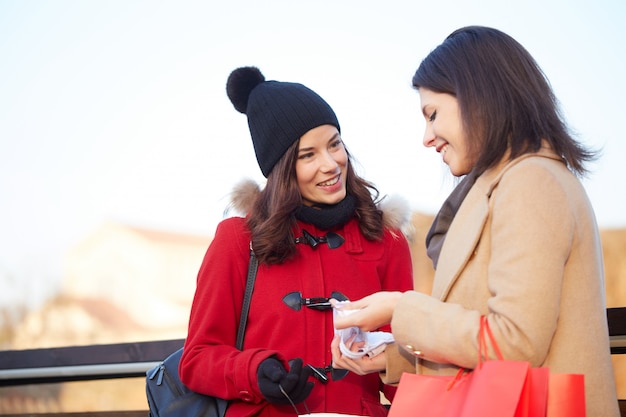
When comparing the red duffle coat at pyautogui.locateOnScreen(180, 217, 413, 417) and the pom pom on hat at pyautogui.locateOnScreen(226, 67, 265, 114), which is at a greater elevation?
the pom pom on hat at pyautogui.locateOnScreen(226, 67, 265, 114)

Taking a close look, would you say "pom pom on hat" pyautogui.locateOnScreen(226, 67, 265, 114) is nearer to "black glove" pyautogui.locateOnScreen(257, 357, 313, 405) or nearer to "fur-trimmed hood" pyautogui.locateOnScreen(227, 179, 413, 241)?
"fur-trimmed hood" pyautogui.locateOnScreen(227, 179, 413, 241)

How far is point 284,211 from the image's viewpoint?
2754 mm

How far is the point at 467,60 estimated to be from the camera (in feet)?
6.35

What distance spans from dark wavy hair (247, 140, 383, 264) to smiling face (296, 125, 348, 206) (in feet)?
0.10

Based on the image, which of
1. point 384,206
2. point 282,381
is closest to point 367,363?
point 282,381

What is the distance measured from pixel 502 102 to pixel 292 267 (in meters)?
1.10

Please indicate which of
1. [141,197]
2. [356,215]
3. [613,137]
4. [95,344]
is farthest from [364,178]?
[95,344]

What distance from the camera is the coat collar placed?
1.80 m

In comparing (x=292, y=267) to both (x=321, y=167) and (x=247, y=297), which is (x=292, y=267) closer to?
(x=247, y=297)

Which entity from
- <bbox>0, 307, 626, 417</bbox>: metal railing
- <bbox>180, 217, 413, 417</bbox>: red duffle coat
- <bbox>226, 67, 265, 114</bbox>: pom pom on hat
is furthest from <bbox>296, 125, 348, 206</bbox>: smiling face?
<bbox>0, 307, 626, 417</bbox>: metal railing

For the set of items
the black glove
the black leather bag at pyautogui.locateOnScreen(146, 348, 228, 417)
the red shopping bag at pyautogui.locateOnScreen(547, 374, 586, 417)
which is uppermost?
the red shopping bag at pyautogui.locateOnScreen(547, 374, 586, 417)

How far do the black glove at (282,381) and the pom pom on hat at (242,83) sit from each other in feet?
3.52

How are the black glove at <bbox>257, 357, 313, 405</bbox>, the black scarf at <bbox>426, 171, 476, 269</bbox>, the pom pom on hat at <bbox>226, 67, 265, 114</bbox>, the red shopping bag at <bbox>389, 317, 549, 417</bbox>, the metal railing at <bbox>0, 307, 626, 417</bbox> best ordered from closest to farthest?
the red shopping bag at <bbox>389, 317, 549, 417</bbox> → the black scarf at <bbox>426, 171, 476, 269</bbox> → the black glove at <bbox>257, 357, 313, 405</bbox> → the pom pom on hat at <bbox>226, 67, 265, 114</bbox> → the metal railing at <bbox>0, 307, 626, 417</bbox>

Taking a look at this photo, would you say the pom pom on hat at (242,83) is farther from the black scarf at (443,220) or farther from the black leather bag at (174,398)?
the black scarf at (443,220)
